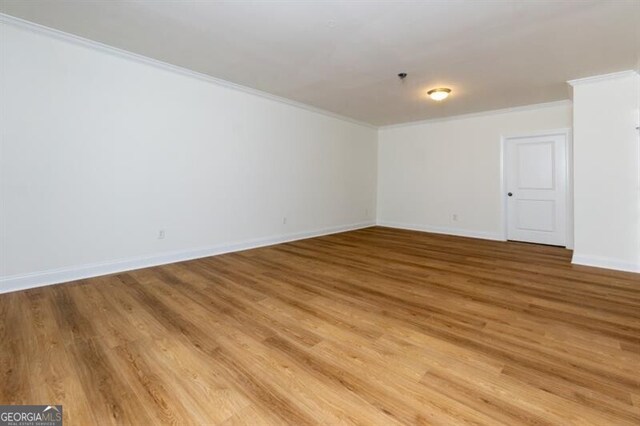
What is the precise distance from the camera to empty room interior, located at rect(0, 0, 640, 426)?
150 centimetres

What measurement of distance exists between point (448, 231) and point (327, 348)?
513 cm

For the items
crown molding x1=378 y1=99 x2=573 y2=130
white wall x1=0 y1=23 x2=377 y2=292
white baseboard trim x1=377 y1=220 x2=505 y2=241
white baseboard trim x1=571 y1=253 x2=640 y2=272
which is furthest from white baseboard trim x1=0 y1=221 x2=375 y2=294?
white baseboard trim x1=571 y1=253 x2=640 y2=272

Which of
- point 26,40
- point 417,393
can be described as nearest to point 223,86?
point 26,40

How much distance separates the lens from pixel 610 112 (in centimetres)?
369

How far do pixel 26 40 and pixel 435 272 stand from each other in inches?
193

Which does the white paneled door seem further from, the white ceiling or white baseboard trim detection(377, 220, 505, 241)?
the white ceiling

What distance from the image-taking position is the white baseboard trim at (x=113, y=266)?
2.75m

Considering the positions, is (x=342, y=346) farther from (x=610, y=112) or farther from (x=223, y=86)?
(x=610, y=112)

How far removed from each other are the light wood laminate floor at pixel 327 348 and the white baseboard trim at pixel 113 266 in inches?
5.6

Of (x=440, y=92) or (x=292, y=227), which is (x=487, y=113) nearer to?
(x=440, y=92)

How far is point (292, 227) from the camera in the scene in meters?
5.36

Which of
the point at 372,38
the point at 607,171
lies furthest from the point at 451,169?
the point at 372,38

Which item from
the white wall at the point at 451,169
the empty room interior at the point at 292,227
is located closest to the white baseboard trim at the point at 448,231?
the white wall at the point at 451,169

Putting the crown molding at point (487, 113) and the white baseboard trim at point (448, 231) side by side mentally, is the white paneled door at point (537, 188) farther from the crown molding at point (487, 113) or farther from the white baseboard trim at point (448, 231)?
the crown molding at point (487, 113)
